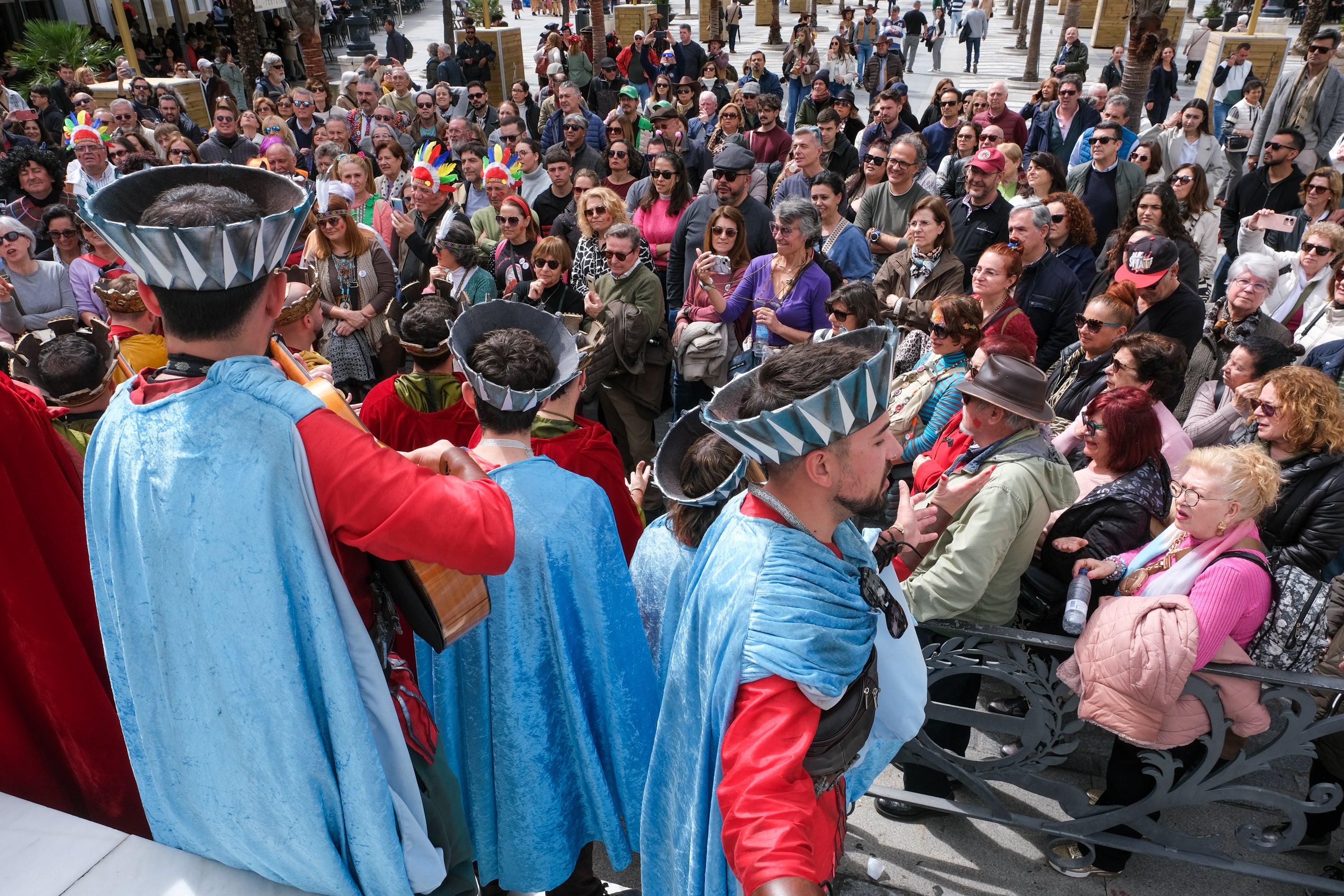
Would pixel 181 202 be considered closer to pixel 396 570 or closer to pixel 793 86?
pixel 396 570

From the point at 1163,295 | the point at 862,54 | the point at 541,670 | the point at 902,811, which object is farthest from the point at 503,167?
the point at 862,54

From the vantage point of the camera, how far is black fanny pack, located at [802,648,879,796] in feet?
5.79

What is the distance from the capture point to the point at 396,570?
1.93m

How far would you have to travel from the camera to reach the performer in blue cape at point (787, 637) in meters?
1.67

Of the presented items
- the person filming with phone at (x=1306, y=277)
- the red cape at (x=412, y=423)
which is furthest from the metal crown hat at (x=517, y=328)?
the person filming with phone at (x=1306, y=277)

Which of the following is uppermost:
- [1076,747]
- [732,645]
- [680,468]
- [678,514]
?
[732,645]

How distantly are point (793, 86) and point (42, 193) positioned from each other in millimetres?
11381

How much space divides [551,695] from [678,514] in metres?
0.66

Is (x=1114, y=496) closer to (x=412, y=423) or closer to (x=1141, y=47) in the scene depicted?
(x=412, y=423)

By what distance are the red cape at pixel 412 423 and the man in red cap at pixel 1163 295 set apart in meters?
3.64

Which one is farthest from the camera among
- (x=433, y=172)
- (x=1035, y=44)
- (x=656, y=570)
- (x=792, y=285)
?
(x=1035, y=44)

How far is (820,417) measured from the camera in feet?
5.78

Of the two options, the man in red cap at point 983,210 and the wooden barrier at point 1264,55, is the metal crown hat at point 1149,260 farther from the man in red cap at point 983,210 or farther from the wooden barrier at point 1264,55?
the wooden barrier at point 1264,55

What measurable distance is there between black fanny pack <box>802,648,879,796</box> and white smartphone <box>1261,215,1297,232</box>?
20.8 ft
